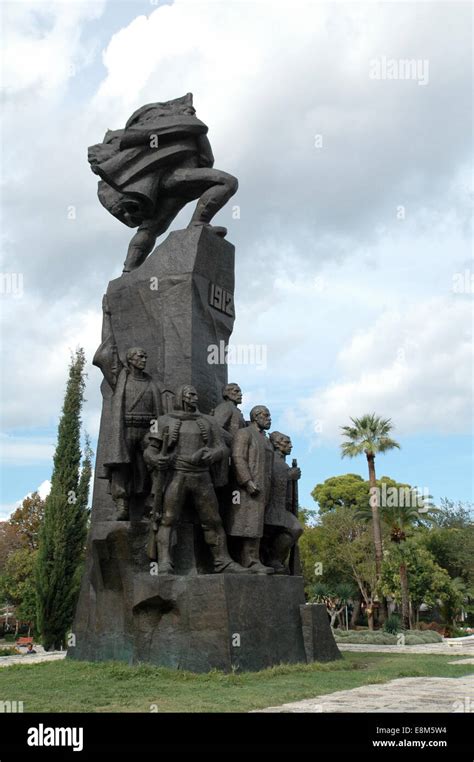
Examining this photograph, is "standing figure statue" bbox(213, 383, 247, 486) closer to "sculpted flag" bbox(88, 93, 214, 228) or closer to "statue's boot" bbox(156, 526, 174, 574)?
"statue's boot" bbox(156, 526, 174, 574)

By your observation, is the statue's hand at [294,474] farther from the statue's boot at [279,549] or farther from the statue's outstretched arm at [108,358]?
the statue's outstretched arm at [108,358]

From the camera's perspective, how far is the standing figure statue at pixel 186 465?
8.55m

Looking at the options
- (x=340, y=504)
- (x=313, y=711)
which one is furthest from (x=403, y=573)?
(x=313, y=711)

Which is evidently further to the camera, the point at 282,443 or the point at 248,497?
the point at 282,443

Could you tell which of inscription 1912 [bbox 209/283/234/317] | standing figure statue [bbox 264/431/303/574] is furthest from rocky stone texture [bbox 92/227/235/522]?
standing figure statue [bbox 264/431/303/574]

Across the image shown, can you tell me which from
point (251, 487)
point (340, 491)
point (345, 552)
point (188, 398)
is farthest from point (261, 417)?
point (340, 491)

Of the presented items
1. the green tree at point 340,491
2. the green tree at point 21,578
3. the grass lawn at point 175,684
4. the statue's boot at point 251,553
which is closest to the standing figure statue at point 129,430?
the statue's boot at point 251,553

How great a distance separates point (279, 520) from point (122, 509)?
1.99m

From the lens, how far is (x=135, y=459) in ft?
29.9

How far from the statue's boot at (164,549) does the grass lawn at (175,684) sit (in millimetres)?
1007

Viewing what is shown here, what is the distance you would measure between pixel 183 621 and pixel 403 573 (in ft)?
68.5

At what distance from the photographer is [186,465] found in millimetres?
8570

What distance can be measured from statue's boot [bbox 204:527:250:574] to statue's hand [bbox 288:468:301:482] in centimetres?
154

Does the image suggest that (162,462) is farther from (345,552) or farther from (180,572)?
(345,552)
